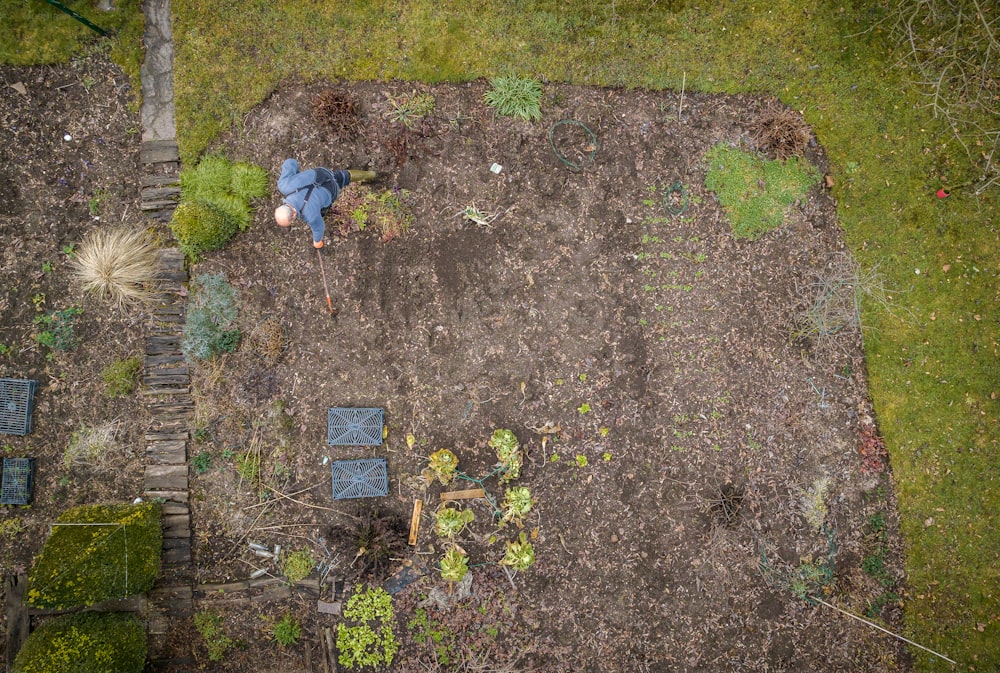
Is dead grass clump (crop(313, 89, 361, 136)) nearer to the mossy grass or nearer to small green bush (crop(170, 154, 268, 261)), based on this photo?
small green bush (crop(170, 154, 268, 261))

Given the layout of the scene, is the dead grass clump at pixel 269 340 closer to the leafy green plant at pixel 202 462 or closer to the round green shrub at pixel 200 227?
the round green shrub at pixel 200 227

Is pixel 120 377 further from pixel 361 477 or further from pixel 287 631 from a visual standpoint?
pixel 287 631

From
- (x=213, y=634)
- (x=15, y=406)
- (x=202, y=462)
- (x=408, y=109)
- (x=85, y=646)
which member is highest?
(x=408, y=109)

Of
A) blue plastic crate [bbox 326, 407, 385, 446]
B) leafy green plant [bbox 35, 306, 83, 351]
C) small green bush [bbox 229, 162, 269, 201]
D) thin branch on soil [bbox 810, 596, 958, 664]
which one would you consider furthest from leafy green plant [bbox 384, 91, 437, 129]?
thin branch on soil [bbox 810, 596, 958, 664]

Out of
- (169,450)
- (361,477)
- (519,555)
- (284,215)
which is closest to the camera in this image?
(284,215)

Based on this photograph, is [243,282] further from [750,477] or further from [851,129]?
[851,129]

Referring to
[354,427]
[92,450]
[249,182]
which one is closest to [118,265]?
[249,182]

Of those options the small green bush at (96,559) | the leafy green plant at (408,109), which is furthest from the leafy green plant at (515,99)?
the small green bush at (96,559)

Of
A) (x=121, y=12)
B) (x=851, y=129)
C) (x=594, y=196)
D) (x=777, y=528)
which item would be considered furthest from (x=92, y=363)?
(x=851, y=129)
